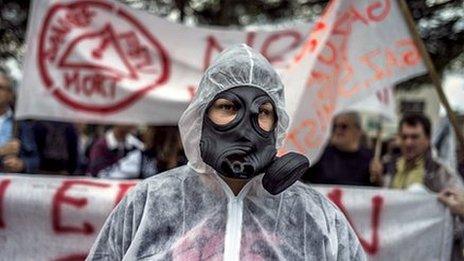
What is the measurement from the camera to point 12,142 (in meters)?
4.37

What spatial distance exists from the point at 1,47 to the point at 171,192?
10.9 metres

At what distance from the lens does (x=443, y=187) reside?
3977 millimetres

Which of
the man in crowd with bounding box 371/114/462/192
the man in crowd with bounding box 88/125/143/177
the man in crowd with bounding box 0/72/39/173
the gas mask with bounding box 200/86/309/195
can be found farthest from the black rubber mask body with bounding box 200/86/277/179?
the man in crowd with bounding box 88/125/143/177

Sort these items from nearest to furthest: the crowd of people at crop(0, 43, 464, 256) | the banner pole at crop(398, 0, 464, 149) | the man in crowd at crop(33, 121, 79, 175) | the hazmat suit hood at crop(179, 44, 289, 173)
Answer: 1. the hazmat suit hood at crop(179, 44, 289, 173)
2. the banner pole at crop(398, 0, 464, 149)
3. the crowd of people at crop(0, 43, 464, 256)
4. the man in crowd at crop(33, 121, 79, 175)

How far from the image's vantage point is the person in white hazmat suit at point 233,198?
6.83 feet

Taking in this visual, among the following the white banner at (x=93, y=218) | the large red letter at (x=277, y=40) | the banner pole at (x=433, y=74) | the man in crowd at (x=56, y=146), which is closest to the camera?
the banner pole at (x=433, y=74)

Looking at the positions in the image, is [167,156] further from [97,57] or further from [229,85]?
[229,85]

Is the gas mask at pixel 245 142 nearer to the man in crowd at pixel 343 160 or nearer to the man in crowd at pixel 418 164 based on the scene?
the man in crowd at pixel 418 164

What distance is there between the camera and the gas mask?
206 cm

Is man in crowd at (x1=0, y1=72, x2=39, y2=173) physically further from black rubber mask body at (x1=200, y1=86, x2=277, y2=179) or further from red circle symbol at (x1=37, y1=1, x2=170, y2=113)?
black rubber mask body at (x1=200, y1=86, x2=277, y2=179)

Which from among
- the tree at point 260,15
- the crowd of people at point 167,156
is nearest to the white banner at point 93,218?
the crowd of people at point 167,156

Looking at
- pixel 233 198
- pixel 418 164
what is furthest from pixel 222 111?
pixel 418 164

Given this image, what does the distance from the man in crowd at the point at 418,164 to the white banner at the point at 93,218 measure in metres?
0.22

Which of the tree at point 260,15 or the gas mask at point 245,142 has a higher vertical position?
the tree at point 260,15
